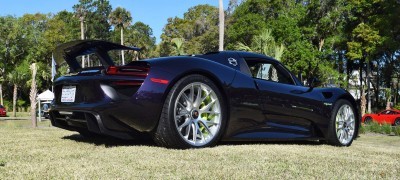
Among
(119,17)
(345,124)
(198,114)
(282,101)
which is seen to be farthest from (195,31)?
(198,114)

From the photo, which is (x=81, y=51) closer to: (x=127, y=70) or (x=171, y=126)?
(x=127, y=70)

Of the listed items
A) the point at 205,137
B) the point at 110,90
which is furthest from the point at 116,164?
the point at 205,137

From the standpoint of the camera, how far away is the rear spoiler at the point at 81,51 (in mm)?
5098

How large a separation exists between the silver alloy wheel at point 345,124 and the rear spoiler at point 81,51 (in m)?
3.27

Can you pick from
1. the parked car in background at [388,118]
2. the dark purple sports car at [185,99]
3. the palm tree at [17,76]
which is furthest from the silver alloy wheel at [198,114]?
the palm tree at [17,76]

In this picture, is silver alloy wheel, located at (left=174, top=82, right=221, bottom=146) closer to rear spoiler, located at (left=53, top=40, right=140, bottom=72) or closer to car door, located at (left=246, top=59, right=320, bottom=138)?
car door, located at (left=246, top=59, right=320, bottom=138)

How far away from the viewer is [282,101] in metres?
5.56

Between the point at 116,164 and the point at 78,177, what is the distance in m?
0.55

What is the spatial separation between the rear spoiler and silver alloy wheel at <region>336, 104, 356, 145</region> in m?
3.27

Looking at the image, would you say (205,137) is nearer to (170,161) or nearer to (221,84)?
(221,84)

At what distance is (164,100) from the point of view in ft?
15.0

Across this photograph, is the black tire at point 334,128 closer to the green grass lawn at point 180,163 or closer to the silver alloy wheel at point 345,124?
the silver alloy wheel at point 345,124

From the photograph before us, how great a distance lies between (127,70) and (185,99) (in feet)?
2.32

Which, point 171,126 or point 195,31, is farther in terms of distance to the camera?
point 195,31
